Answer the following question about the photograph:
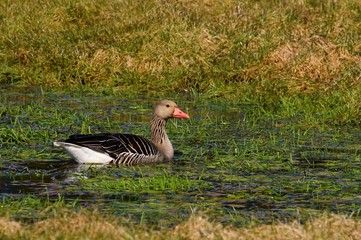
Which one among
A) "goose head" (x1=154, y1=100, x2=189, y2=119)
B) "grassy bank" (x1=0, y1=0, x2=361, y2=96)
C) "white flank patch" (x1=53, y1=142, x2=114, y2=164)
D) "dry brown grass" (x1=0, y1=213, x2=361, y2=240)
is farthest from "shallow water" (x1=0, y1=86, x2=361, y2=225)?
"grassy bank" (x1=0, y1=0, x2=361, y2=96)

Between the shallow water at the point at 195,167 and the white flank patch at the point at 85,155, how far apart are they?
0.17m

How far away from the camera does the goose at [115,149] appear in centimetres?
1398

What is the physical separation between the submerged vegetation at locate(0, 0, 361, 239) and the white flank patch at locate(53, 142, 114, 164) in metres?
0.24

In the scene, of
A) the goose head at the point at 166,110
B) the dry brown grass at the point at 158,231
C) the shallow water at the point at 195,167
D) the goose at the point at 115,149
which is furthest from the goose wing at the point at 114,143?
the dry brown grass at the point at 158,231

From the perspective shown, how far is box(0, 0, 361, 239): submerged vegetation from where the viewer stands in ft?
35.6

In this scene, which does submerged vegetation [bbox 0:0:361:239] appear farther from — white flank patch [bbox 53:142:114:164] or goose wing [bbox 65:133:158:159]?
goose wing [bbox 65:133:158:159]

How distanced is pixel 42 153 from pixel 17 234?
536 cm

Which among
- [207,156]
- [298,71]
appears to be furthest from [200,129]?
[298,71]

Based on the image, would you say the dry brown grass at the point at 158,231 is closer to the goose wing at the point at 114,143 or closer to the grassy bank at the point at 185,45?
the goose wing at the point at 114,143

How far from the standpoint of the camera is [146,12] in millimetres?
23719

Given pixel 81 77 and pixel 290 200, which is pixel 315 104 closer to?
pixel 81 77

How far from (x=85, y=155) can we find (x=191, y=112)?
4777mm

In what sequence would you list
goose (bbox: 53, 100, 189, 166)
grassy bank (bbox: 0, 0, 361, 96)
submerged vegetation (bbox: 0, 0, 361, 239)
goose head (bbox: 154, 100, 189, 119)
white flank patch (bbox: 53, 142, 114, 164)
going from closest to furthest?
submerged vegetation (bbox: 0, 0, 361, 239), white flank patch (bbox: 53, 142, 114, 164), goose (bbox: 53, 100, 189, 166), goose head (bbox: 154, 100, 189, 119), grassy bank (bbox: 0, 0, 361, 96)

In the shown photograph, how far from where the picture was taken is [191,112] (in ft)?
61.0
